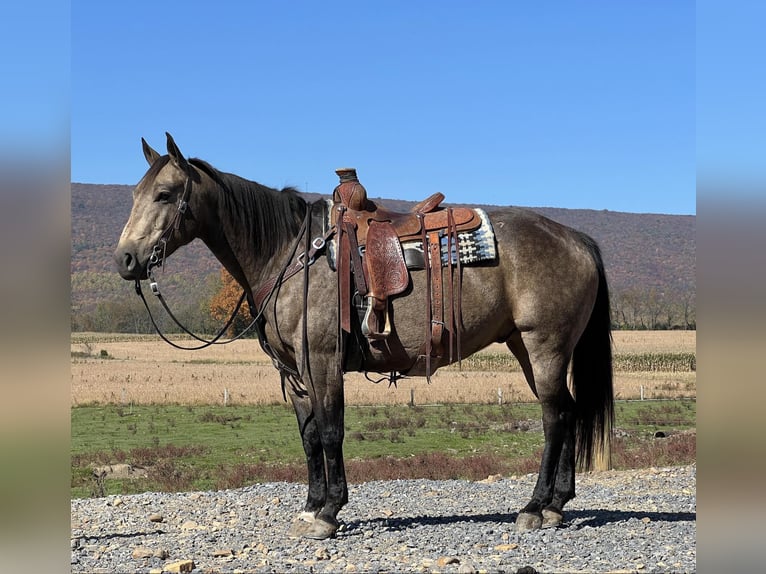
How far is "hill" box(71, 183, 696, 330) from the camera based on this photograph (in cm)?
10156

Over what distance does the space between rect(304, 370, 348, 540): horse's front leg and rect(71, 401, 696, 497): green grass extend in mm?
7041

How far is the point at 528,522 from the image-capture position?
7.42 meters

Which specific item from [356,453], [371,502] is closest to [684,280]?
[356,453]

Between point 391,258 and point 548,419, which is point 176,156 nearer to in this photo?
point 391,258

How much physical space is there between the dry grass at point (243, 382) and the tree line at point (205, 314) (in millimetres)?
15795

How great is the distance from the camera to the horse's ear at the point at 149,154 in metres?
7.35

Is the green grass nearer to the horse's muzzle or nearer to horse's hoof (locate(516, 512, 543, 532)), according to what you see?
horse's hoof (locate(516, 512, 543, 532))

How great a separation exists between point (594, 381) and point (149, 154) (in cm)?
500

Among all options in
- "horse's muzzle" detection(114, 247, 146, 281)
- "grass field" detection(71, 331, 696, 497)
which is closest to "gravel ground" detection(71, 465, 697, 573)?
"horse's muzzle" detection(114, 247, 146, 281)

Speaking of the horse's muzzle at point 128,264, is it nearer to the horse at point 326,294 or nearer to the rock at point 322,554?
the horse at point 326,294

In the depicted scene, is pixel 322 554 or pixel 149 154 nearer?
pixel 322 554

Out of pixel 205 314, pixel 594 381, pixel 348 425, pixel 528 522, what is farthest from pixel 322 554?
pixel 205 314
